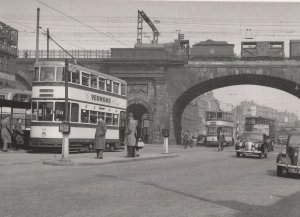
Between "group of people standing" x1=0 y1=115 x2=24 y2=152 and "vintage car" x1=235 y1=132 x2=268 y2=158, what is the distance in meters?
12.5

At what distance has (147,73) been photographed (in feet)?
160

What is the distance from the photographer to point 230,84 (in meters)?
55.0

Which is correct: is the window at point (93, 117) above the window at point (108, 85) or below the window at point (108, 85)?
below

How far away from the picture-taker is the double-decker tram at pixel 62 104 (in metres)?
22.3

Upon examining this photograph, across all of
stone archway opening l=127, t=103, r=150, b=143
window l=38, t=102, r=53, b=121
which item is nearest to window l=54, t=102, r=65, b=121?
window l=38, t=102, r=53, b=121

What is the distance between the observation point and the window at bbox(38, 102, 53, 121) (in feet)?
73.3

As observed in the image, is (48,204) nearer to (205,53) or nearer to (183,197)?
(183,197)

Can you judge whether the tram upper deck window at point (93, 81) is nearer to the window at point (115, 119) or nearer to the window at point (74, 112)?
the window at point (74, 112)

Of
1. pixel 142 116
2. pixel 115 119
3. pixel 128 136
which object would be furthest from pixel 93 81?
pixel 142 116

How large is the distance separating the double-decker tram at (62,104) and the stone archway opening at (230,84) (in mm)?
24956

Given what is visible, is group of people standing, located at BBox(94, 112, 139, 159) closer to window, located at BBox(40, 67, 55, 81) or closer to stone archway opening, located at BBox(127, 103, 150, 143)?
window, located at BBox(40, 67, 55, 81)

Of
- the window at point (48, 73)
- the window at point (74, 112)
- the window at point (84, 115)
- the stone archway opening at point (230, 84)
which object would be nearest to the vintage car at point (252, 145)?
the window at point (84, 115)

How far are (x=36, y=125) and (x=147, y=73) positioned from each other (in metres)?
27.3

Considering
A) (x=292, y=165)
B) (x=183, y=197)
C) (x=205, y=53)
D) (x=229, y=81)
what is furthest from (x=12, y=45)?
(x=183, y=197)
